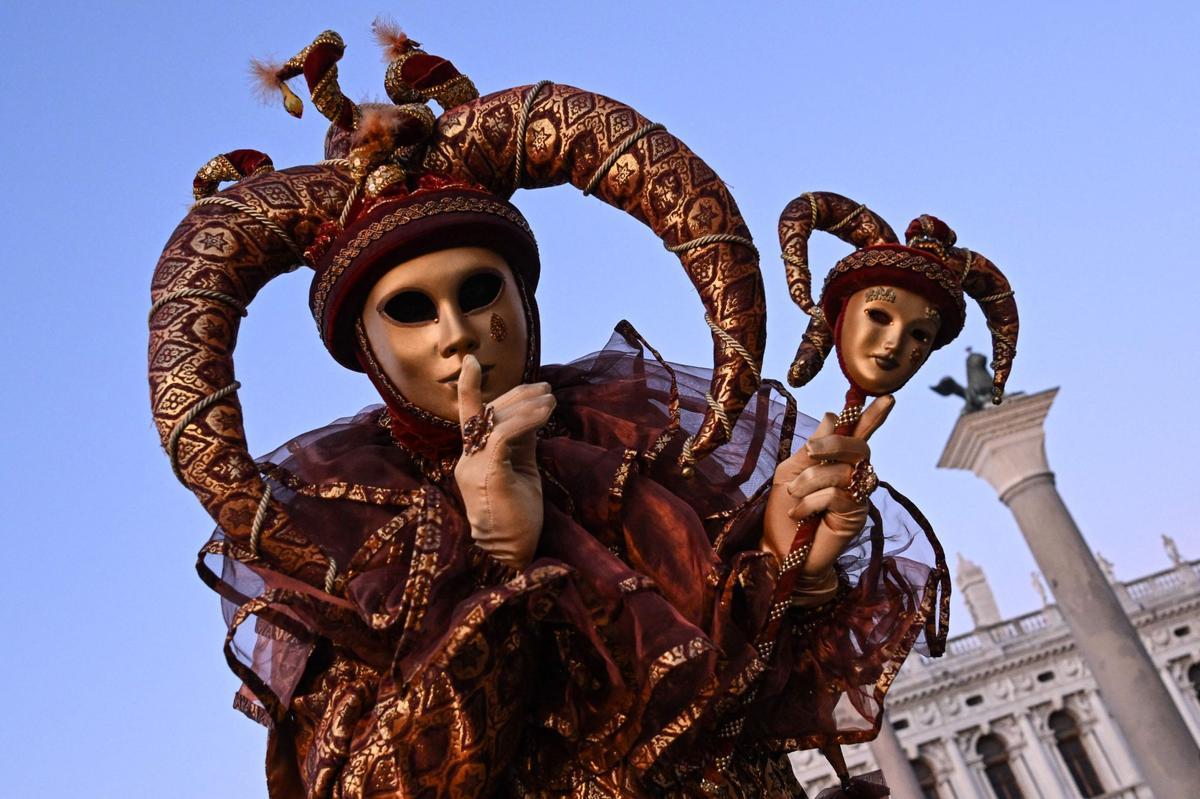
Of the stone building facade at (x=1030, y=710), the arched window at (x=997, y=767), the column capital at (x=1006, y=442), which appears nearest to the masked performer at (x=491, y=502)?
the column capital at (x=1006, y=442)

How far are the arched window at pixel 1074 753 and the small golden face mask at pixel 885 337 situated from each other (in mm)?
25737

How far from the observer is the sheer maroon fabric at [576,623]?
1662 mm

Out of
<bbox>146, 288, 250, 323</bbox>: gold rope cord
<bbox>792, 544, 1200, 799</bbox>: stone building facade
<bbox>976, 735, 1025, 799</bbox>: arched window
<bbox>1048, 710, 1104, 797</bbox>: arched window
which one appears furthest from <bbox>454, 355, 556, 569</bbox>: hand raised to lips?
<bbox>1048, 710, 1104, 797</bbox>: arched window

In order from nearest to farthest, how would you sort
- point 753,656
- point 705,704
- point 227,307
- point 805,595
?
point 705,704, point 753,656, point 227,307, point 805,595

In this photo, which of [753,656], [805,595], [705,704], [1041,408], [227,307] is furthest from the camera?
[1041,408]

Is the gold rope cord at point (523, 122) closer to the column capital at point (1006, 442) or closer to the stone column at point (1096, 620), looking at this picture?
the stone column at point (1096, 620)

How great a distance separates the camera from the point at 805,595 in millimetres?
2033

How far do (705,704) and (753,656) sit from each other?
0.48 ft

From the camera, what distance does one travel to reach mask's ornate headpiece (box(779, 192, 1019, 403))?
Result: 2039 mm

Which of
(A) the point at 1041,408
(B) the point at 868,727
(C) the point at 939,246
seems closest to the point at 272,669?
(B) the point at 868,727

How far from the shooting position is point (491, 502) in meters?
1.69

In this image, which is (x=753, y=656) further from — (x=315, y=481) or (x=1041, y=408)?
(x=1041, y=408)

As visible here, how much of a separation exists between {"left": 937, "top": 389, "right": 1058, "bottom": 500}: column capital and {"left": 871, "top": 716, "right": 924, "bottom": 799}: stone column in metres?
3.51

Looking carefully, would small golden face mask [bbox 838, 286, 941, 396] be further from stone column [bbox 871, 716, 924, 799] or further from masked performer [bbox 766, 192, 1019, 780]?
stone column [bbox 871, 716, 924, 799]
